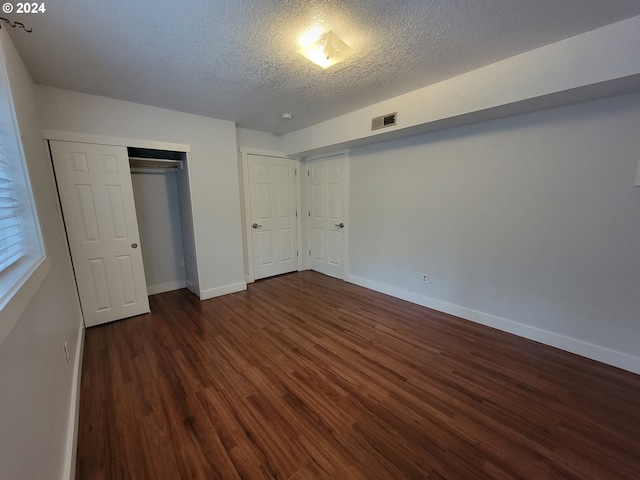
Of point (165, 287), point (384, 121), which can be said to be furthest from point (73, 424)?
point (384, 121)

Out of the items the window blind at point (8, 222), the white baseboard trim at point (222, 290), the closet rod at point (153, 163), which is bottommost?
the white baseboard trim at point (222, 290)

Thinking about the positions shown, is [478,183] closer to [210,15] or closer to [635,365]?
[635,365]

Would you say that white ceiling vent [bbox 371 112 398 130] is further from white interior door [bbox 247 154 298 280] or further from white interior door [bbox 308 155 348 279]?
white interior door [bbox 247 154 298 280]

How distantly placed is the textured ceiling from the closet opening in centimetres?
91

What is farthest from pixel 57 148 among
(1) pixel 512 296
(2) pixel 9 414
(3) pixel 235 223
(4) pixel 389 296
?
(1) pixel 512 296

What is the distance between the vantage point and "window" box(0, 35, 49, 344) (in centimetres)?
105

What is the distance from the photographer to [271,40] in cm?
168

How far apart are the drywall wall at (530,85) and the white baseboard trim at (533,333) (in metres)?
2.03

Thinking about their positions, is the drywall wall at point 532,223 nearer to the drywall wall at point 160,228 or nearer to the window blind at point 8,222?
the drywall wall at point 160,228

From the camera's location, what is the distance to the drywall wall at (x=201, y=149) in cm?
240

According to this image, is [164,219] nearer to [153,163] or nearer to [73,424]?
[153,163]

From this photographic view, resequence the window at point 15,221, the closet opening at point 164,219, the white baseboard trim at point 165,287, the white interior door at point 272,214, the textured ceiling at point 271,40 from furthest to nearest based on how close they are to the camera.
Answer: the white interior door at point 272,214 → the white baseboard trim at point 165,287 → the closet opening at point 164,219 → the textured ceiling at point 271,40 → the window at point 15,221

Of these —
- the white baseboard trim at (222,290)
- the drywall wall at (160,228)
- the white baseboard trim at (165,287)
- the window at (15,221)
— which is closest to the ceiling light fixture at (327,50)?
the window at (15,221)

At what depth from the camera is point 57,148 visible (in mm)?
2346
